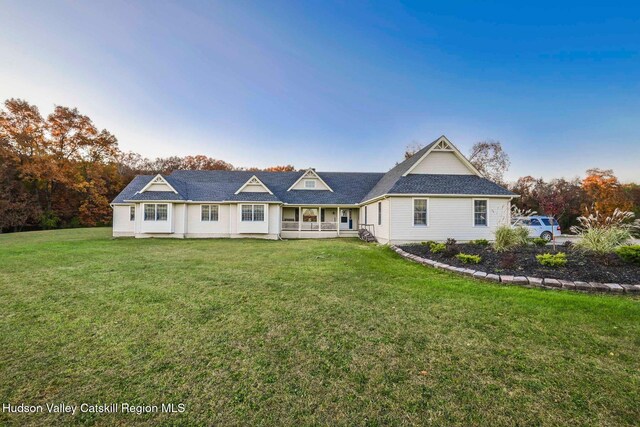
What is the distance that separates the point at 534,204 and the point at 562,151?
33.0ft

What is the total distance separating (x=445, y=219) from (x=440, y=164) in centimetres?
378

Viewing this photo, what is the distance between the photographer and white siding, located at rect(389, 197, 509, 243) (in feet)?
47.6

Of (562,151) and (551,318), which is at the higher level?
(562,151)

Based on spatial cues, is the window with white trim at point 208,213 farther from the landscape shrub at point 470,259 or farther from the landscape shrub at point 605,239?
the landscape shrub at point 605,239

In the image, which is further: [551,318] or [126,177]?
[126,177]

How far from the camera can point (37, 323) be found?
433 cm

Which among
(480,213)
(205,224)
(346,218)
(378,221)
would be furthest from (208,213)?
(480,213)

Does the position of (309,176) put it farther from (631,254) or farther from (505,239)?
(631,254)

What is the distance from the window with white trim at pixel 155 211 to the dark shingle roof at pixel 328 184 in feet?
1.84

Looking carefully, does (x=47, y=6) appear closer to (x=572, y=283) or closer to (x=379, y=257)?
(x=379, y=257)

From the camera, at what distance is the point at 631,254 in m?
7.47

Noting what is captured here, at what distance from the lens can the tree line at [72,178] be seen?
2641 centimetres

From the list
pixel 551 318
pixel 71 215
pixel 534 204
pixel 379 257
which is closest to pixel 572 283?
pixel 551 318

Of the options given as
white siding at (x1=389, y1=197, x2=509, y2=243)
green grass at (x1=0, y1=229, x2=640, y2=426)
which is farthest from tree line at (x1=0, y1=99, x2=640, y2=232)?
green grass at (x1=0, y1=229, x2=640, y2=426)
